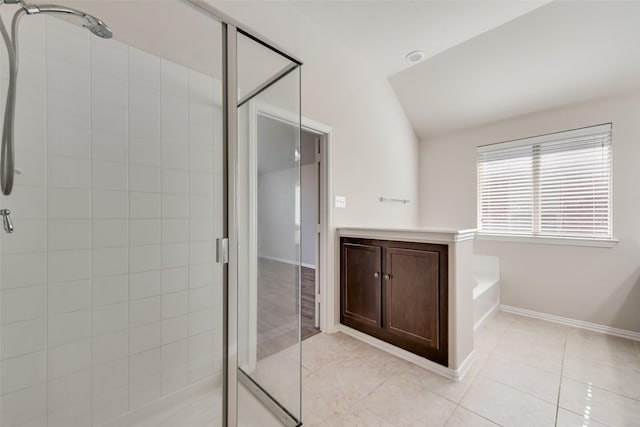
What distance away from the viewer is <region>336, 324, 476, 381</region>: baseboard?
166cm

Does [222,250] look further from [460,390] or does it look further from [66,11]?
[460,390]

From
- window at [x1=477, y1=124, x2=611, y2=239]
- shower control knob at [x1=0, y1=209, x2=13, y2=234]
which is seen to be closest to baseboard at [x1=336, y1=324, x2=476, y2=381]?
window at [x1=477, y1=124, x2=611, y2=239]

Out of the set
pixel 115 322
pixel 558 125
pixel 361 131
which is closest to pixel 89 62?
pixel 115 322

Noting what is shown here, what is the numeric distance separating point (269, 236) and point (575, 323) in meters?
3.09

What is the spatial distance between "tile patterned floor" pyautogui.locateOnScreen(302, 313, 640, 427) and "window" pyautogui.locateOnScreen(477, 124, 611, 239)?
3.55 feet

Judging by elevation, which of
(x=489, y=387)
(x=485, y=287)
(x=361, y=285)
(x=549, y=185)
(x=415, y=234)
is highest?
(x=549, y=185)

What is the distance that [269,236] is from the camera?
5.27ft

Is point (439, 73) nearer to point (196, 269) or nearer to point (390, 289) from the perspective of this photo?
point (390, 289)

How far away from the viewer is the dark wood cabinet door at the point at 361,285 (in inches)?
82.7

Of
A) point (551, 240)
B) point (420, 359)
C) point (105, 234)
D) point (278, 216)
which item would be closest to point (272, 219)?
point (278, 216)

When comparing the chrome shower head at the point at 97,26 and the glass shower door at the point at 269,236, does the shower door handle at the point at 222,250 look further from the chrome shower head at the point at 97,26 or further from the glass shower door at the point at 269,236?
the chrome shower head at the point at 97,26

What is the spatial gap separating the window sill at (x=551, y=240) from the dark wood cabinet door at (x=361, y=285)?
1.79 metres

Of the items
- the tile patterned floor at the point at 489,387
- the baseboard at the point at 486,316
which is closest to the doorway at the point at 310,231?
the tile patterned floor at the point at 489,387

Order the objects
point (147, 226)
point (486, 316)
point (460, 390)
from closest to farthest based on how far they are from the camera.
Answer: point (147, 226) < point (460, 390) < point (486, 316)
